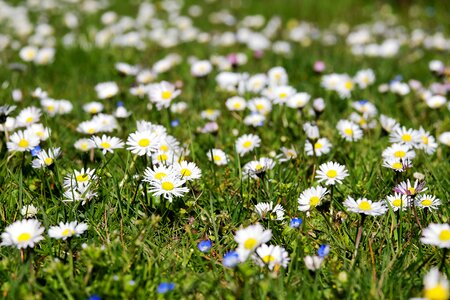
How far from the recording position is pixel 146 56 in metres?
5.24

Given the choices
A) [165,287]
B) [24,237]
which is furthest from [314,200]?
[24,237]

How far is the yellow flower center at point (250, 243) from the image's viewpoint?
1.92 metres

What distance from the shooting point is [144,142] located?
2.54m

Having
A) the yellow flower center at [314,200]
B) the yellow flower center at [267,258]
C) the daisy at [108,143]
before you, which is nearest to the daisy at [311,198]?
the yellow flower center at [314,200]

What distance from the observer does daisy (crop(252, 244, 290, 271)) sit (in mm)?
1955

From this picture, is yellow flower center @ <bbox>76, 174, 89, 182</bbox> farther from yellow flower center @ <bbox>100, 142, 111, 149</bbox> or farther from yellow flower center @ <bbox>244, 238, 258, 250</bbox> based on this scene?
yellow flower center @ <bbox>244, 238, 258, 250</bbox>

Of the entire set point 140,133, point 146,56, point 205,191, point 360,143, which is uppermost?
point 146,56

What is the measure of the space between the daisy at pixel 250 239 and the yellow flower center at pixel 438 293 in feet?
1.91

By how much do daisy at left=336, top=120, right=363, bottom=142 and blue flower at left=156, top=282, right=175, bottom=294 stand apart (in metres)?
1.56

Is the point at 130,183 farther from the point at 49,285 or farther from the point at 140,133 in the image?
the point at 49,285

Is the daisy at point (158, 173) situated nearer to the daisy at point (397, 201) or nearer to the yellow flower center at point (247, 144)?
the yellow flower center at point (247, 144)

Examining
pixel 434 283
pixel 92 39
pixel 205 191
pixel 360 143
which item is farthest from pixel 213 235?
pixel 92 39

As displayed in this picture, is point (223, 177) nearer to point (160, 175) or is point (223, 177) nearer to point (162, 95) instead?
point (160, 175)

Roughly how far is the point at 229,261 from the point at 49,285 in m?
0.65
